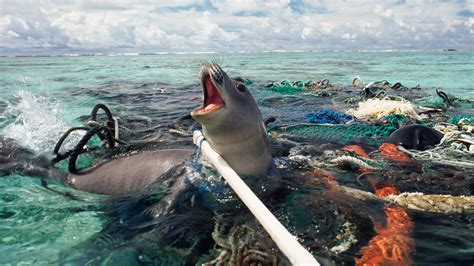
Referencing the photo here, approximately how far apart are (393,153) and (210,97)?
2.82 metres

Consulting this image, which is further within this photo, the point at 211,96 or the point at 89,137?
the point at 89,137

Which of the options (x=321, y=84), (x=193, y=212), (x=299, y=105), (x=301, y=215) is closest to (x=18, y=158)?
(x=193, y=212)

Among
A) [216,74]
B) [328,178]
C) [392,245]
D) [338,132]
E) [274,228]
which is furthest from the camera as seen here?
[338,132]

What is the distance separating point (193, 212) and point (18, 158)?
2.60 metres

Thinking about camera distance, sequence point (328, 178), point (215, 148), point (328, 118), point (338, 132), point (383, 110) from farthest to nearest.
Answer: point (383, 110)
point (328, 118)
point (338, 132)
point (328, 178)
point (215, 148)

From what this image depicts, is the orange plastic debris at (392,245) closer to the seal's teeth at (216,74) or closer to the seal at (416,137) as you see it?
the seal's teeth at (216,74)

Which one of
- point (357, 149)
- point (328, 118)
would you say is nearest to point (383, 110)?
point (328, 118)

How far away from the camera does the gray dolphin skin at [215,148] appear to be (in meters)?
2.95

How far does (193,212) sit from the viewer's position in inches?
121

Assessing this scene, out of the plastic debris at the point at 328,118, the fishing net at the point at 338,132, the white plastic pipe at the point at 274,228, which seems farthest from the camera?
the plastic debris at the point at 328,118

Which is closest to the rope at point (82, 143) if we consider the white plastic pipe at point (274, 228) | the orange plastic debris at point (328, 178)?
the white plastic pipe at point (274, 228)

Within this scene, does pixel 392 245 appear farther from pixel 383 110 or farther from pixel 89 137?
pixel 383 110

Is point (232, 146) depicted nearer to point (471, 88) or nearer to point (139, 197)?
point (139, 197)

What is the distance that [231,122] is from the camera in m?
3.00
